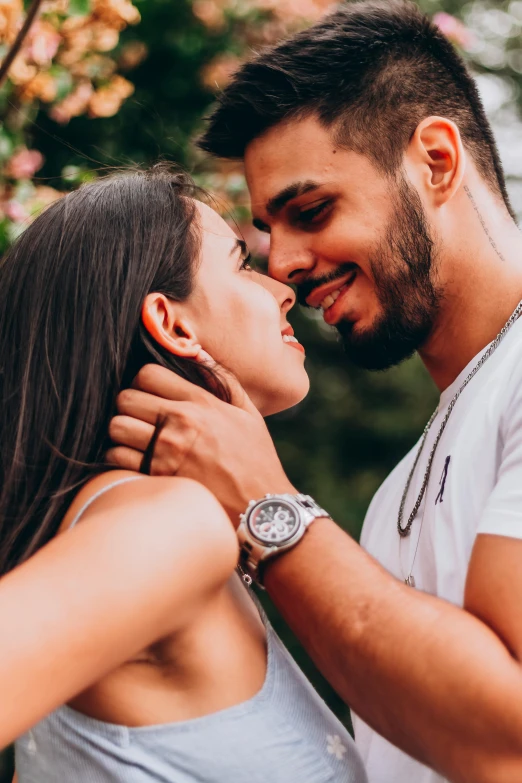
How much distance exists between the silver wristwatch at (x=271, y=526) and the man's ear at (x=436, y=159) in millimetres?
1355

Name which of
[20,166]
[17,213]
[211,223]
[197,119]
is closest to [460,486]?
[211,223]

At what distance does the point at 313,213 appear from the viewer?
292 cm

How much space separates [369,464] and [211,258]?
15.7 ft

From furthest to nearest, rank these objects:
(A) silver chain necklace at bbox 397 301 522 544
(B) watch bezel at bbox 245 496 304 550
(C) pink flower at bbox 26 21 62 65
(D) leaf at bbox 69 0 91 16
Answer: (C) pink flower at bbox 26 21 62 65
(D) leaf at bbox 69 0 91 16
(A) silver chain necklace at bbox 397 301 522 544
(B) watch bezel at bbox 245 496 304 550

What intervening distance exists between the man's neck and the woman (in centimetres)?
60

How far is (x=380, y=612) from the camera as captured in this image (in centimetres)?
176

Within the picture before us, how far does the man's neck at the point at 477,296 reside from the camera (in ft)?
8.95

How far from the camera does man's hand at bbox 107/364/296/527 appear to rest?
1.98 m

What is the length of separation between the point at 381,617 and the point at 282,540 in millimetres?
286

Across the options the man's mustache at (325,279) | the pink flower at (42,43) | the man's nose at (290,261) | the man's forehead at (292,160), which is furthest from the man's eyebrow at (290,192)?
the pink flower at (42,43)

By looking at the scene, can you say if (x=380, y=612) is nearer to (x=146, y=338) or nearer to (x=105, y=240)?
(x=146, y=338)

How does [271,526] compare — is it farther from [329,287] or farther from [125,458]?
[329,287]

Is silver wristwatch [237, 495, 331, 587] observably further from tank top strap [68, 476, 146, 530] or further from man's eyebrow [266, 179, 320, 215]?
man's eyebrow [266, 179, 320, 215]

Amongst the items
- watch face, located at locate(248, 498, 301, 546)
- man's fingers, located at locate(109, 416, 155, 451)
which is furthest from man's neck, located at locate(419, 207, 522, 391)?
man's fingers, located at locate(109, 416, 155, 451)
